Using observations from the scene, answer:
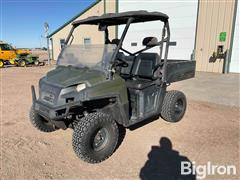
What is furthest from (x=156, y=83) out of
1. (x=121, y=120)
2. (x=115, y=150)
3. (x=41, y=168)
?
(x=41, y=168)

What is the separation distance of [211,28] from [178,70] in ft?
26.6

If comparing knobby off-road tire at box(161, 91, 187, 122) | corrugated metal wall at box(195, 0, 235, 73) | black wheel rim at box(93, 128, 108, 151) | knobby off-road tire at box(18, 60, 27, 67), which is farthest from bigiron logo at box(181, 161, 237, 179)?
knobby off-road tire at box(18, 60, 27, 67)

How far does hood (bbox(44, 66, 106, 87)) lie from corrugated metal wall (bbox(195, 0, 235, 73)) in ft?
31.9

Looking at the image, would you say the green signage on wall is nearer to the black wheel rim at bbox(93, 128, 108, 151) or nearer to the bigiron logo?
the bigiron logo

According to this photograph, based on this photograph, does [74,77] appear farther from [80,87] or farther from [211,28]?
[211,28]

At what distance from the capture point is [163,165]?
2.92m

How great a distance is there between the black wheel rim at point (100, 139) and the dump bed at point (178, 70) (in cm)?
171

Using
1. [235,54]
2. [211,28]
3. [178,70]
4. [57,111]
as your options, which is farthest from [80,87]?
[211,28]

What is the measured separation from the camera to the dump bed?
13.7 ft

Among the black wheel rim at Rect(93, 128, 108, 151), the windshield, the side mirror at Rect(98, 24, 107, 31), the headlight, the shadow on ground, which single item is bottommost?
the shadow on ground

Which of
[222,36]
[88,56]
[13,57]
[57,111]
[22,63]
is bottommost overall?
[22,63]

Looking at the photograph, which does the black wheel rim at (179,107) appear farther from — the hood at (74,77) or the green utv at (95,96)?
the hood at (74,77)

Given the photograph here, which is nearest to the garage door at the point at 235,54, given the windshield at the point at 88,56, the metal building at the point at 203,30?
the metal building at the point at 203,30

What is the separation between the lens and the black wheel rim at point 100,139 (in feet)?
9.84
